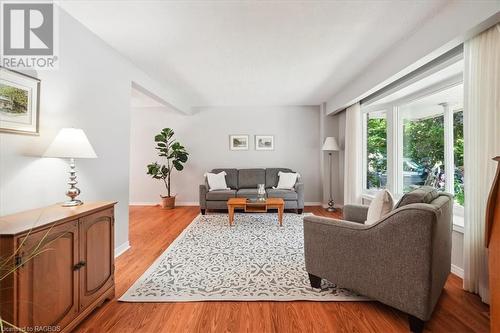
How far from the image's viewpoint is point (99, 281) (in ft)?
5.66

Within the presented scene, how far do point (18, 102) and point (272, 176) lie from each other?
14.5 ft

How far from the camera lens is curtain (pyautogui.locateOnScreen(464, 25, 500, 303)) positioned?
177 centimetres

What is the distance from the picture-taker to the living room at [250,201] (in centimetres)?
146

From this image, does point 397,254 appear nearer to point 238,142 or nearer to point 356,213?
point 356,213

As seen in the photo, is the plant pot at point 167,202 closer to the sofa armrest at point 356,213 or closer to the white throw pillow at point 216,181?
the white throw pillow at point 216,181

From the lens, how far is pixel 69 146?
1733mm

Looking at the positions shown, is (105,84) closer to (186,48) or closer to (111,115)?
(111,115)

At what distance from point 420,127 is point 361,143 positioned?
1202mm

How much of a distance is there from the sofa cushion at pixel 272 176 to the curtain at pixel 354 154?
1438 millimetres

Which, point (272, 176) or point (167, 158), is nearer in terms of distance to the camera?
point (272, 176)

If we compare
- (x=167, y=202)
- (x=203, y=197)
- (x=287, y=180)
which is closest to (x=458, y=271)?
(x=287, y=180)

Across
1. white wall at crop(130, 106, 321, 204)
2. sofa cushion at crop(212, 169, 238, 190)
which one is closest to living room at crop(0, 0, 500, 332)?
sofa cushion at crop(212, 169, 238, 190)

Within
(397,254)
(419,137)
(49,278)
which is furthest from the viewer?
(419,137)

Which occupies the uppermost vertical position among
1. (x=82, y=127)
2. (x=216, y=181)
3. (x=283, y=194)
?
(x=82, y=127)
